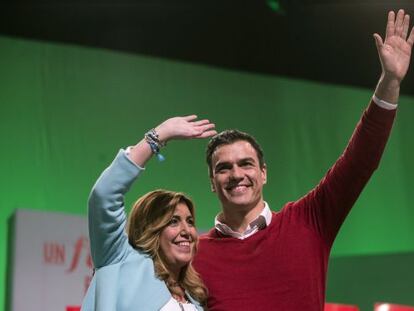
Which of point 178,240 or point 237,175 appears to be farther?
point 237,175

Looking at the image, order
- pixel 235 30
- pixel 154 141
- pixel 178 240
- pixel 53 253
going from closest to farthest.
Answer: pixel 154 141, pixel 178 240, pixel 53 253, pixel 235 30

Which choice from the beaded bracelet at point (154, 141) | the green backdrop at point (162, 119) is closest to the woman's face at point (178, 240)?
the beaded bracelet at point (154, 141)

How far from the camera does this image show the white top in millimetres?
2293

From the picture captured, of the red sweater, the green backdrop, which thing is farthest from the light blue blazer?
the green backdrop

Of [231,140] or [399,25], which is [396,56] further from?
[231,140]

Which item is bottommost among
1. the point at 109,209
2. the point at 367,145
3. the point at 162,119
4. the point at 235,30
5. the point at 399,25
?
the point at 109,209

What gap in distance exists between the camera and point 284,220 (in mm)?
2623

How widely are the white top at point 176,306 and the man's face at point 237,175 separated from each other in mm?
387

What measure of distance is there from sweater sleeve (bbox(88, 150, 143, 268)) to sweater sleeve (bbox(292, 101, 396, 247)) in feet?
2.05

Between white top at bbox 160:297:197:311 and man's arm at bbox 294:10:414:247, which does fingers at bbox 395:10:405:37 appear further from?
white top at bbox 160:297:197:311

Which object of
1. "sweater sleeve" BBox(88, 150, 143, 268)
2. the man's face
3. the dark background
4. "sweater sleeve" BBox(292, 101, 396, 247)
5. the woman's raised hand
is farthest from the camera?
the dark background

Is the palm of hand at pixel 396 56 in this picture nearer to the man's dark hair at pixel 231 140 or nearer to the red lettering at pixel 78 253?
the man's dark hair at pixel 231 140

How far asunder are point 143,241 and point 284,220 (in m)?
0.49

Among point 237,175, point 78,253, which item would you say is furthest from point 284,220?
point 78,253
